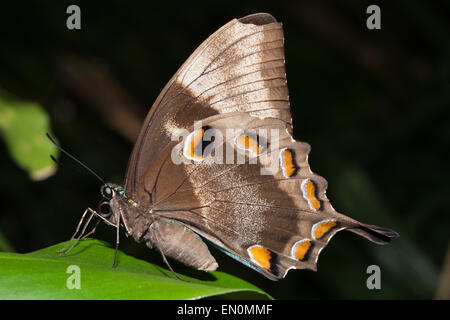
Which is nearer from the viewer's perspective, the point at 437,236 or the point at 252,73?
the point at 252,73

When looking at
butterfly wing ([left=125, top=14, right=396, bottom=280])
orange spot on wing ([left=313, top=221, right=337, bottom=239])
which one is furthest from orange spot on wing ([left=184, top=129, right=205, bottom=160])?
orange spot on wing ([left=313, top=221, right=337, bottom=239])

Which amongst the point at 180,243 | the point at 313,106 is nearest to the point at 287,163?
the point at 180,243

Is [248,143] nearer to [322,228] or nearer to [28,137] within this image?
[322,228]

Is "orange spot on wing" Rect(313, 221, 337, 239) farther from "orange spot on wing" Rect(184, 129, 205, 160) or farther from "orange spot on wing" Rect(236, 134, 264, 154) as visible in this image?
"orange spot on wing" Rect(184, 129, 205, 160)

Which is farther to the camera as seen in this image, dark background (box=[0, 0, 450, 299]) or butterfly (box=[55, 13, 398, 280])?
dark background (box=[0, 0, 450, 299])

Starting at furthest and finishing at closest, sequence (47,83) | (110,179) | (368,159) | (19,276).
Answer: (368,159), (110,179), (47,83), (19,276)

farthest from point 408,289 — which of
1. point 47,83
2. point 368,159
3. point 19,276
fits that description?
point 47,83

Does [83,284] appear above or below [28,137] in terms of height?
below

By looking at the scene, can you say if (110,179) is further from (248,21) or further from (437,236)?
(437,236)
